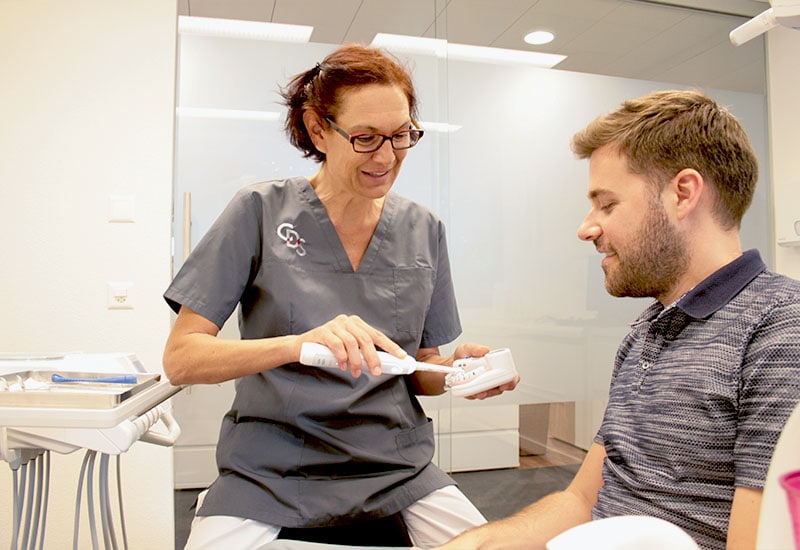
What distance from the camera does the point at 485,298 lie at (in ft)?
8.79

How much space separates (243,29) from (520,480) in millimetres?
2129

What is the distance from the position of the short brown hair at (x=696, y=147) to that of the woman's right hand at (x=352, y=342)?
481 millimetres

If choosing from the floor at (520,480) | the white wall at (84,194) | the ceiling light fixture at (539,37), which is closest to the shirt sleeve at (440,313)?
the white wall at (84,194)

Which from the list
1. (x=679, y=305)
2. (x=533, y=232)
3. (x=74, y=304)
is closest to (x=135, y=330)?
(x=74, y=304)

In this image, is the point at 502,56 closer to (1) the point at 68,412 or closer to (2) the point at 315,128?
(2) the point at 315,128

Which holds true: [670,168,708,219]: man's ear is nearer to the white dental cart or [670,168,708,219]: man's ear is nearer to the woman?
the woman

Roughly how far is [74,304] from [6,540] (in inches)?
30.8

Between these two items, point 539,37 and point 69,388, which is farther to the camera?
point 539,37

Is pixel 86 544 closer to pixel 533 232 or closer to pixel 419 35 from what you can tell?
pixel 533 232

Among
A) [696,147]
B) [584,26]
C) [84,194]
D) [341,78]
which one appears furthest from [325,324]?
[584,26]

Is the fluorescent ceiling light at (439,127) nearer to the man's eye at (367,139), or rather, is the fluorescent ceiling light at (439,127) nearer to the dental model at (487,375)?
the man's eye at (367,139)

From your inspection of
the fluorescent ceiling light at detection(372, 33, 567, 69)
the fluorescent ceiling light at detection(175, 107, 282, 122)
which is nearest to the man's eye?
the fluorescent ceiling light at detection(175, 107, 282, 122)

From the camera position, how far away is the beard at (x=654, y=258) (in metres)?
0.94

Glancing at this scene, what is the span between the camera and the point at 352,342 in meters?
1.00
